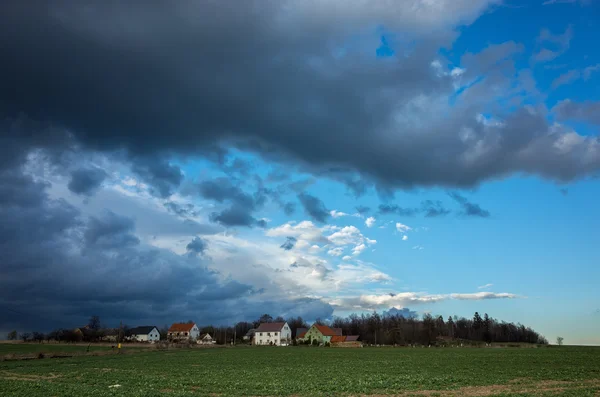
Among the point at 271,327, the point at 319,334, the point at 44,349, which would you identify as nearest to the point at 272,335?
the point at 271,327

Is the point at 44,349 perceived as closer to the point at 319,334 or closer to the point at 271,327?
the point at 271,327

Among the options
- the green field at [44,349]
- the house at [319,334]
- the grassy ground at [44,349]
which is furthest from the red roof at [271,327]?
A: the green field at [44,349]

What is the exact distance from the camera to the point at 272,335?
187500mm

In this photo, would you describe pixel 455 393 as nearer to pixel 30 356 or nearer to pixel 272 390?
pixel 272 390

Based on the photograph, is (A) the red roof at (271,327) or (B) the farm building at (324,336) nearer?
(B) the farm building at (324,336)

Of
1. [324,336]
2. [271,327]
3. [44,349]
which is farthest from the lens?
[324,336]

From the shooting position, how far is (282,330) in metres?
189

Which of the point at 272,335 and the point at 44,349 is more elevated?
the point at 44,349

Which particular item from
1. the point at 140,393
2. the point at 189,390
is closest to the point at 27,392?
the point at 140,393

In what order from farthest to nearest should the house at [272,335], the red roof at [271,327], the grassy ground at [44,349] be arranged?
the red roof at [271,327] → the house at [272,335] → the grassy ground at [44,349]

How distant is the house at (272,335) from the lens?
607 ft

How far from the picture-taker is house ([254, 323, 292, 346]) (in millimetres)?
184950

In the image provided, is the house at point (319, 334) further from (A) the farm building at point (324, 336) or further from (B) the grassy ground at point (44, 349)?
(B) the grassy ground at point (44, 349)

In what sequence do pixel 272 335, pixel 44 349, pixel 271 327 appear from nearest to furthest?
pixel 44 349
pixel 272 335
pixel 271 327
